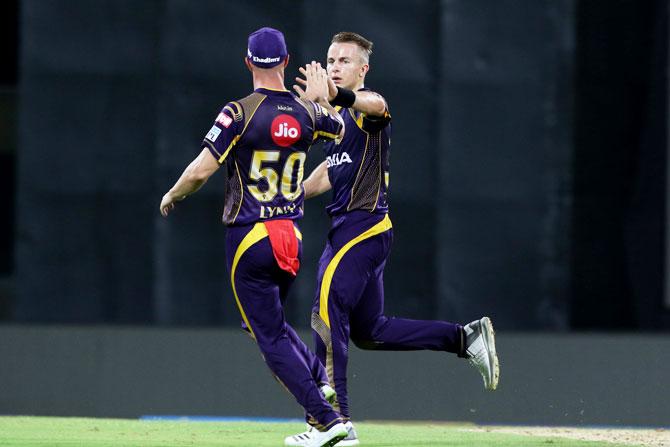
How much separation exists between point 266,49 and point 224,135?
474 mm

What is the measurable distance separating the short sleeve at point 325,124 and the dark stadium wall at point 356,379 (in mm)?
3826

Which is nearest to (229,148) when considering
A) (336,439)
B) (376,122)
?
(376,122)

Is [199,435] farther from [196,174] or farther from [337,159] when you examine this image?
[196,174]

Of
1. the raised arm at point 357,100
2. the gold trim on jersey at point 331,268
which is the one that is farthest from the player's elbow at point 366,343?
the raised arm at point 357,100

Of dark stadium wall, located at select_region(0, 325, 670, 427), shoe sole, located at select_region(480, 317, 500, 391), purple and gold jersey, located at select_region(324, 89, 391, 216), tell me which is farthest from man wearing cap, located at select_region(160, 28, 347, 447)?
dark stadium wall, located at select_region(0, 325, 670, 427)

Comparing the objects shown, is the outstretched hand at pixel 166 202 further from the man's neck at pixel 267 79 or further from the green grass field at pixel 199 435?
the green grass field at pixel 199 435

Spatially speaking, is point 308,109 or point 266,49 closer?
point 266,49

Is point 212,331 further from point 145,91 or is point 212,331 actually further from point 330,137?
point 330,137

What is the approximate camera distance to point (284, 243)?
739 cm

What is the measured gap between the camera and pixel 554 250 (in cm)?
1100

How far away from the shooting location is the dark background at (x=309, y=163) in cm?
1088

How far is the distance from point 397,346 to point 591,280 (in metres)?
3.33

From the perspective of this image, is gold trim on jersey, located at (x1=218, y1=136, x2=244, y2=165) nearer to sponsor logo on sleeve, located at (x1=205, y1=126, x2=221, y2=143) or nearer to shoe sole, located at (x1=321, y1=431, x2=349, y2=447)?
sponsor logo on sleeve, located at (x1=205, y1=126, x2=221, y2=143)

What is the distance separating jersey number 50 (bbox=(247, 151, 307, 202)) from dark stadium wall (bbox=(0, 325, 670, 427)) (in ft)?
12.5
